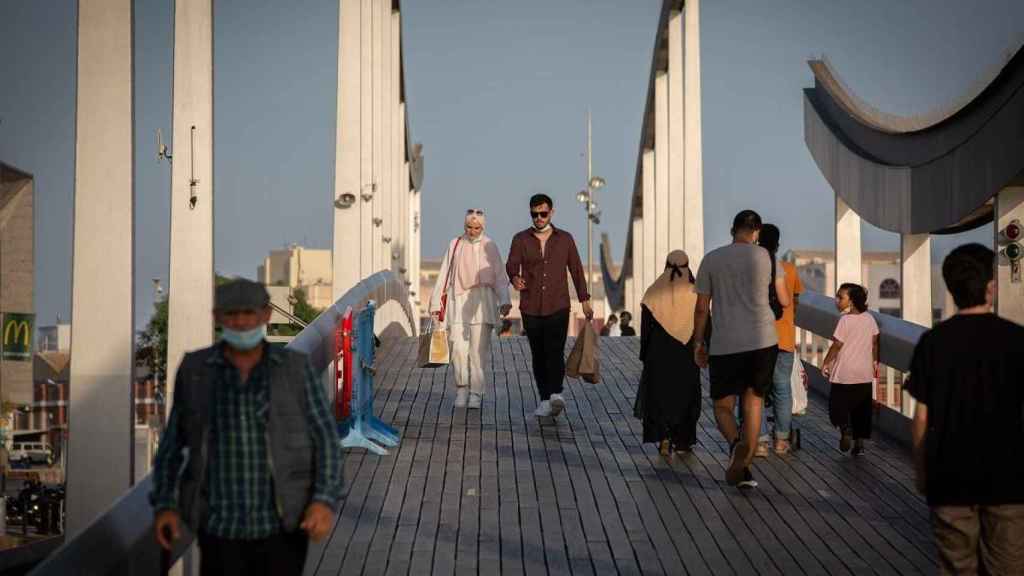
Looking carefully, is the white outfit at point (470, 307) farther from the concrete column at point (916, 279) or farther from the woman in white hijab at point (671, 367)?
the concrete column at point (916, 279)

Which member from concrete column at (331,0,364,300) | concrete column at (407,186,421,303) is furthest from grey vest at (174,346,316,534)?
concrete column at (407,186,421,303)

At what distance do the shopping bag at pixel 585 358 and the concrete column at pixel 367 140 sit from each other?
789cm

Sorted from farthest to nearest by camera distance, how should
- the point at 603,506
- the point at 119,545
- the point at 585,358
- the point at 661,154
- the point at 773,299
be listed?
1. the point at 661,154
2. the point at 585,358
3. the point at 773,299
4. the point at 603,506
5. the point at 119,545

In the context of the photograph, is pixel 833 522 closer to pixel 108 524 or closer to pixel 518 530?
pixel 518 530

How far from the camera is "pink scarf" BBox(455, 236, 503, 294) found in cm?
1255

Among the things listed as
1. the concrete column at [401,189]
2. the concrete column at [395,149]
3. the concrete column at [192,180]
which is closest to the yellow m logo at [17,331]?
the concrete column at [192,180]

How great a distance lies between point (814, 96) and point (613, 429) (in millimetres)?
16199

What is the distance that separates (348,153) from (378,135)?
668cm

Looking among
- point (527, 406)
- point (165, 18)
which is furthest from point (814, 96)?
point (165, 18)

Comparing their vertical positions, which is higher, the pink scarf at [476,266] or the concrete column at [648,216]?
the concrete column at [648,216]

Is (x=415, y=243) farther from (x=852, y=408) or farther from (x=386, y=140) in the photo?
(x=852, y=408)

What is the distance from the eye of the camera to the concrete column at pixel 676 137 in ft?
85.5

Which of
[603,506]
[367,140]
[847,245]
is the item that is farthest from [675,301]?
[847,245]

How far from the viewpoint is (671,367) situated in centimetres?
1044
